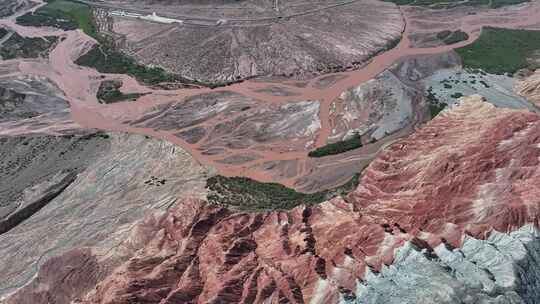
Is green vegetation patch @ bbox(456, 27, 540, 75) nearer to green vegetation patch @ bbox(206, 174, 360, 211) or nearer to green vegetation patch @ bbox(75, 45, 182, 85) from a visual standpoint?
green vegetation patch @ bbox(206, 174, 360, 211)

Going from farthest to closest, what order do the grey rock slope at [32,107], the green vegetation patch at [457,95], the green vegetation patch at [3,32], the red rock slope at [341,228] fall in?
the green vegetation patch at [3,32] → the green vegetation patch at [457,95] → the grey rock slope at [32,107] → the red rock slope at [341,228]

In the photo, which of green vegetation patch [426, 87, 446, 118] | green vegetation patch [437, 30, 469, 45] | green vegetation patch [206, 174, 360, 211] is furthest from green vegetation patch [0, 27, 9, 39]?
green vegetation patch [437, 30, 469, 45]

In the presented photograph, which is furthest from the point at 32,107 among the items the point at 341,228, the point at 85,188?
the point at 341,228

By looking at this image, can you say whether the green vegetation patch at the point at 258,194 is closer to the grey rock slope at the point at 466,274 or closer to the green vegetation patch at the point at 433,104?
the grey rock slope at the point at 466,274

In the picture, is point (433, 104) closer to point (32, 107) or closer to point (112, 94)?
point (112, 94)

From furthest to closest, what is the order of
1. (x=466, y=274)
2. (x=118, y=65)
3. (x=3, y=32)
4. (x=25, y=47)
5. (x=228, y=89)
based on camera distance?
(x=3, y=32), (x=25, y=47), (x=118, y=65), (x=228, y=89), (x=466, y=274)

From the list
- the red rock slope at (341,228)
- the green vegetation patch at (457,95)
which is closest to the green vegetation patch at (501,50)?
the green vegetation patch at (457,95)

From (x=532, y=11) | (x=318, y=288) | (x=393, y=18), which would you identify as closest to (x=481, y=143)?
(x=318, y=288)
